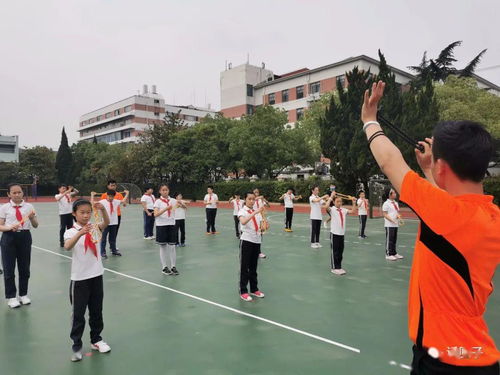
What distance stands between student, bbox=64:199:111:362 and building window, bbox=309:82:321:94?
125ft

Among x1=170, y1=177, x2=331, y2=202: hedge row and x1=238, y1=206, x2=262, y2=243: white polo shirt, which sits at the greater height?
x1=170, y1=177, x2=331, y2=202: hedge row

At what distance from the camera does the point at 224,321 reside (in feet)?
16.0

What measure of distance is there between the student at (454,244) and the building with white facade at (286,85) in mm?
34977

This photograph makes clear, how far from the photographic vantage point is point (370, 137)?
157 centimetres

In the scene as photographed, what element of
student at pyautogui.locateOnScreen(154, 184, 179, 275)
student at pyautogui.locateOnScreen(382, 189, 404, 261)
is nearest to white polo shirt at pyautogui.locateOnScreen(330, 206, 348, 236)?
student at pyautogui.locateOnScreen(382, 189, 404, 261)

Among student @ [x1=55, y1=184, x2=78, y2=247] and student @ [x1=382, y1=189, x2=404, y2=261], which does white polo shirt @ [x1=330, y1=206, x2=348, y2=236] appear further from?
student @ [x1=55, y1=184, x2=78, y2=247]

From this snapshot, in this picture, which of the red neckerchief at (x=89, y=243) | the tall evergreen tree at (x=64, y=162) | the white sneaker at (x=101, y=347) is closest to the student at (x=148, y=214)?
the red neckerchief at (x=89, y=243)

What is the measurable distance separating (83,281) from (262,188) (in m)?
25.3

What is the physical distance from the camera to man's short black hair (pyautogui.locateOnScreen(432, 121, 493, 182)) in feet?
4.53

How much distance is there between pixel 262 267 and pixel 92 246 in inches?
177

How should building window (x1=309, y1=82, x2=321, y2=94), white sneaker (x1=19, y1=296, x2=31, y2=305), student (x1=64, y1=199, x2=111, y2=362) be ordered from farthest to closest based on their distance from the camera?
building window (x1=309, y1=82, x2=321, y2=94) < white sneaker (x1=19, y1=296, x2=31, y2=305) < student (x1=64, y1=199, x2=111, y2=362)

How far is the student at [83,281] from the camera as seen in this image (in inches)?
155

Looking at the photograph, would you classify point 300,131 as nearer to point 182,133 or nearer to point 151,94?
point 182,133

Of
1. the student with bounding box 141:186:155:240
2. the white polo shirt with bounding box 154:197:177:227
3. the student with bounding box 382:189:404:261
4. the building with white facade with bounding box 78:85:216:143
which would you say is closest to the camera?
the white polo shirt with bounding box 154:197:177:227
